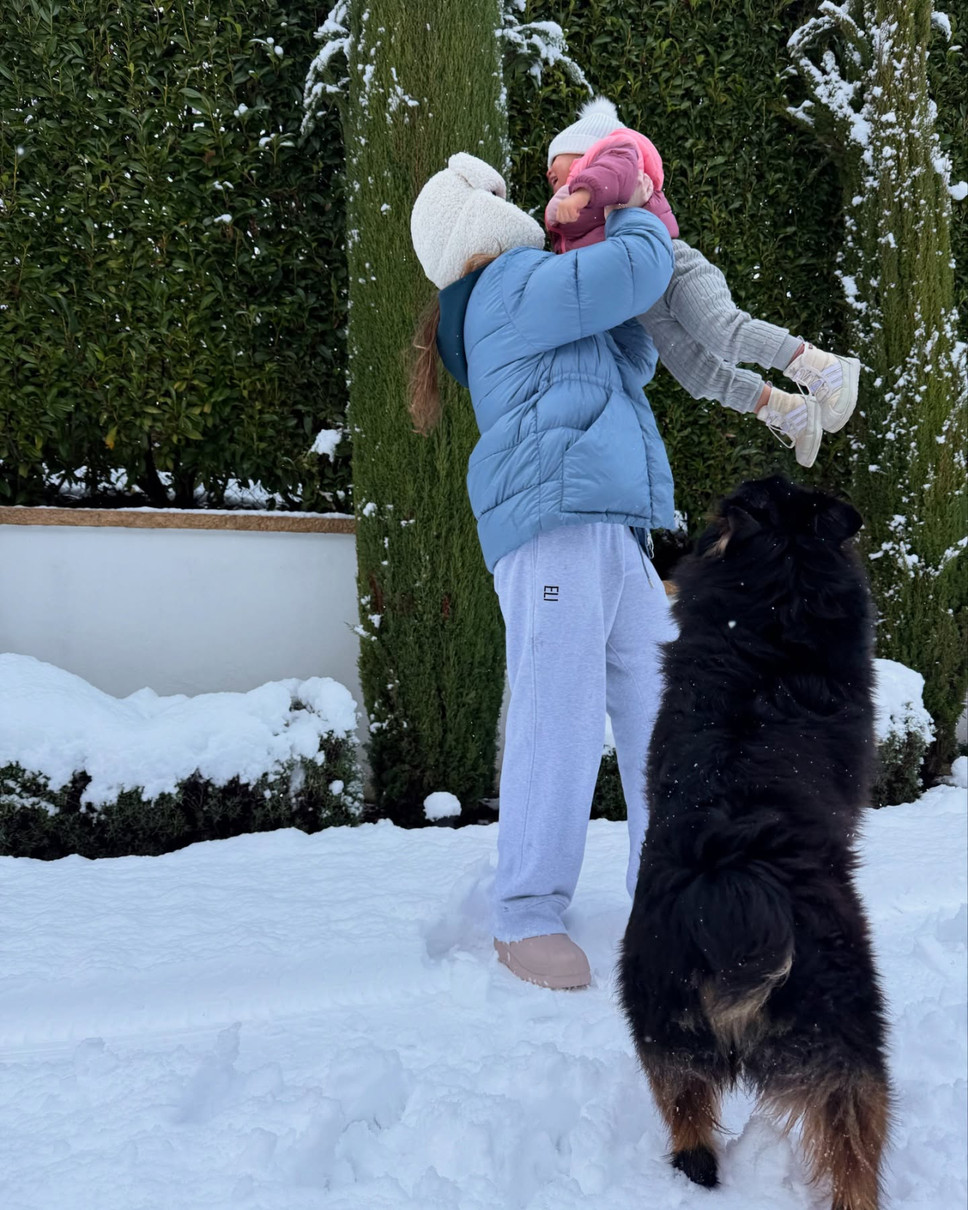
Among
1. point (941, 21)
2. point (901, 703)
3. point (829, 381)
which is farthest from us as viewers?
point (941, 21)

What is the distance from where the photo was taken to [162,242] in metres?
3.73

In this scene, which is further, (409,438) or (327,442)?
(327,442)

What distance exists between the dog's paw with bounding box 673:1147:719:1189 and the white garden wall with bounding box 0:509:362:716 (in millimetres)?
2739

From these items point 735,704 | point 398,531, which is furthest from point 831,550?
point 398,531

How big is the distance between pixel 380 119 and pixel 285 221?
673 millimetres

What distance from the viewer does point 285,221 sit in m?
3.84

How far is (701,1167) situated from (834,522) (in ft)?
3.74

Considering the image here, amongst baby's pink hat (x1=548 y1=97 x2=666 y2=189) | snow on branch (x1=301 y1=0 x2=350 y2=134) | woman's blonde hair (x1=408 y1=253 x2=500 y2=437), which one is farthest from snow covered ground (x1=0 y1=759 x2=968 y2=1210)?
snow on branch (x1=301 y1=0 x2=350 y2=134)

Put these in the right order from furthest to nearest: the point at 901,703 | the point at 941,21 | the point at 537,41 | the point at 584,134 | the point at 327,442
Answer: the point at 941,21 < the point at 327,442 < the point at 901,703 < the point at 537,41 < the point at 584,134

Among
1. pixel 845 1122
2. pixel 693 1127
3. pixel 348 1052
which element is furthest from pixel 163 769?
pixel 845 1122

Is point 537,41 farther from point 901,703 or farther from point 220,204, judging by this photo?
point 901,703

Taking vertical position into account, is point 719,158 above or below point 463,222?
above

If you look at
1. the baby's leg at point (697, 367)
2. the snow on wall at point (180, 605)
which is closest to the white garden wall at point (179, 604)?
the snow on wall at point (180, 605)

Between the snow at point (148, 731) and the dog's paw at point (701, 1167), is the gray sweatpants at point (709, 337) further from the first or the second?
the snow at point (148, 731)
